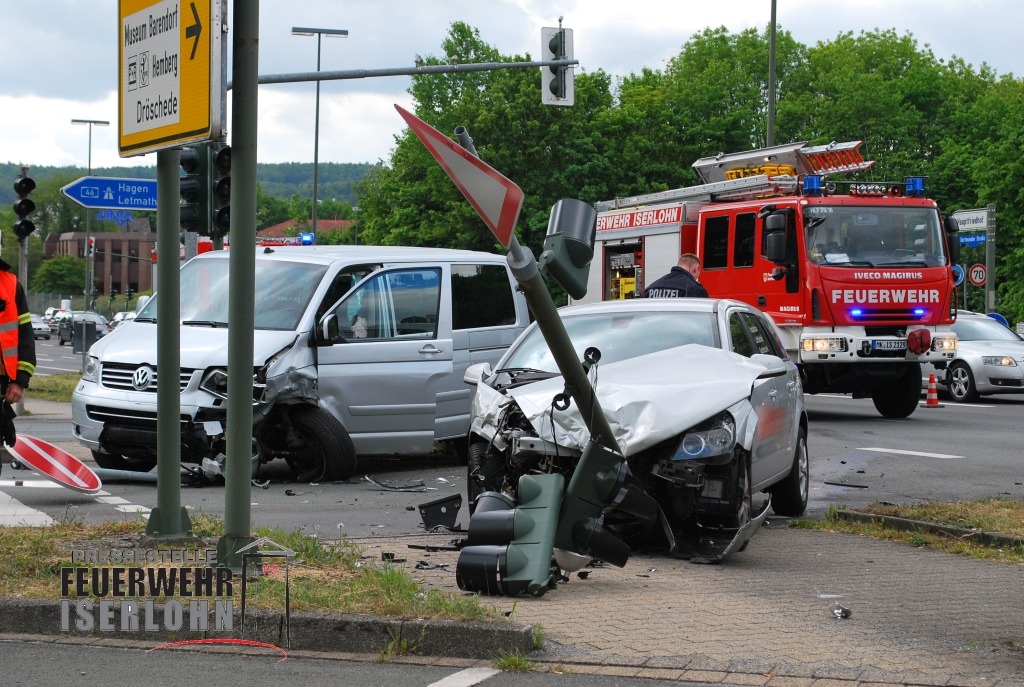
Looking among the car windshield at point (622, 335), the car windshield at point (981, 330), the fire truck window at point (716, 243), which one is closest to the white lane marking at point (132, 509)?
the car windshield at point (622, 335)

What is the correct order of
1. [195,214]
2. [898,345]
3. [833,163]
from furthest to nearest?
[833,163] → [898,345] → [195,214]

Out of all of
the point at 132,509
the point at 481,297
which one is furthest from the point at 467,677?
the point at 481,297

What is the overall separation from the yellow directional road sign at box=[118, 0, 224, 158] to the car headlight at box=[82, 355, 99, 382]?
4.43 metres

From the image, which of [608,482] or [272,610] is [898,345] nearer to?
[608,482]

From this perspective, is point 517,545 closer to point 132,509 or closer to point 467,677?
point 467,677

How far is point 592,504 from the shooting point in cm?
672

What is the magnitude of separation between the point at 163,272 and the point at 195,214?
647cm

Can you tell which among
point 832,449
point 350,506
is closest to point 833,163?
point 832,449

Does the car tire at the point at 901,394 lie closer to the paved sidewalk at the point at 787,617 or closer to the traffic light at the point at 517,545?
the paved sidewalk at the point at 787,617

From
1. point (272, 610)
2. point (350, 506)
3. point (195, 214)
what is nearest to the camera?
point (272, 610)

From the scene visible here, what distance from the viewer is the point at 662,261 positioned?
66.6ft

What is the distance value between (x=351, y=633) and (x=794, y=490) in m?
4.96

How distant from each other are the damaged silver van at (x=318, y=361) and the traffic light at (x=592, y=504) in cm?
461

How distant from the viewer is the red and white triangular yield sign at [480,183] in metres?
5.87
